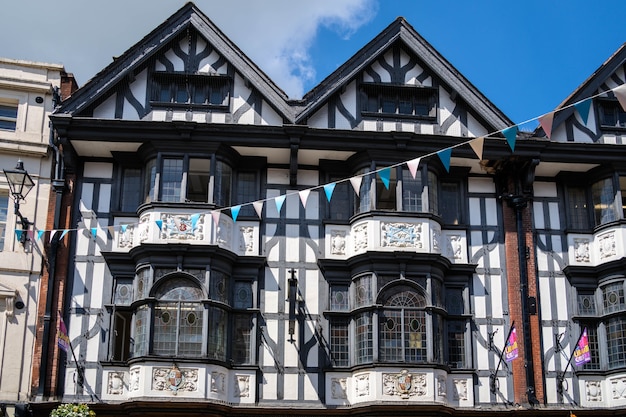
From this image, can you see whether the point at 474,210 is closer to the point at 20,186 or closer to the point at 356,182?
the point at 356,182

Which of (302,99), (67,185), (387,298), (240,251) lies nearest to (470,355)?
(387,298)

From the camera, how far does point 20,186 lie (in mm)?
22859

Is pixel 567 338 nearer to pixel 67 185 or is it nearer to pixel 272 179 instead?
pixel 272 179

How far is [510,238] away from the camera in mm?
24656

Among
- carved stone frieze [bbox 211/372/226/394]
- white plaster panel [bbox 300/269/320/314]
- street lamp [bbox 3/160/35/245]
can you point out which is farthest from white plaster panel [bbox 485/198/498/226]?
street lamp [bbox 3/160/35/245]

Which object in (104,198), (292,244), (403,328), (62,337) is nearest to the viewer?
(62,337)

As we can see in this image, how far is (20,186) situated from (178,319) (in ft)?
17.7

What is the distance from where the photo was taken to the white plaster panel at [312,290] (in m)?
23.5

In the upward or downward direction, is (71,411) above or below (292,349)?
below

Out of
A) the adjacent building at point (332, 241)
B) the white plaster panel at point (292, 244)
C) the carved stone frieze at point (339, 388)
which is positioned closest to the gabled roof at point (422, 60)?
the adjacent building at point (332, 241)

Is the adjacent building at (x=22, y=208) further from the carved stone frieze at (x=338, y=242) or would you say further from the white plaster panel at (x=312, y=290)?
the carved stone frieze at (x=338, y=242)

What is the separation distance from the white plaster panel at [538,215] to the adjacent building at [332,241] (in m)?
0.07

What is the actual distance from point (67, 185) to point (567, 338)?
14115 millimetres

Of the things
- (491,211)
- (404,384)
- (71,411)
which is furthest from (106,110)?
(491,211)
